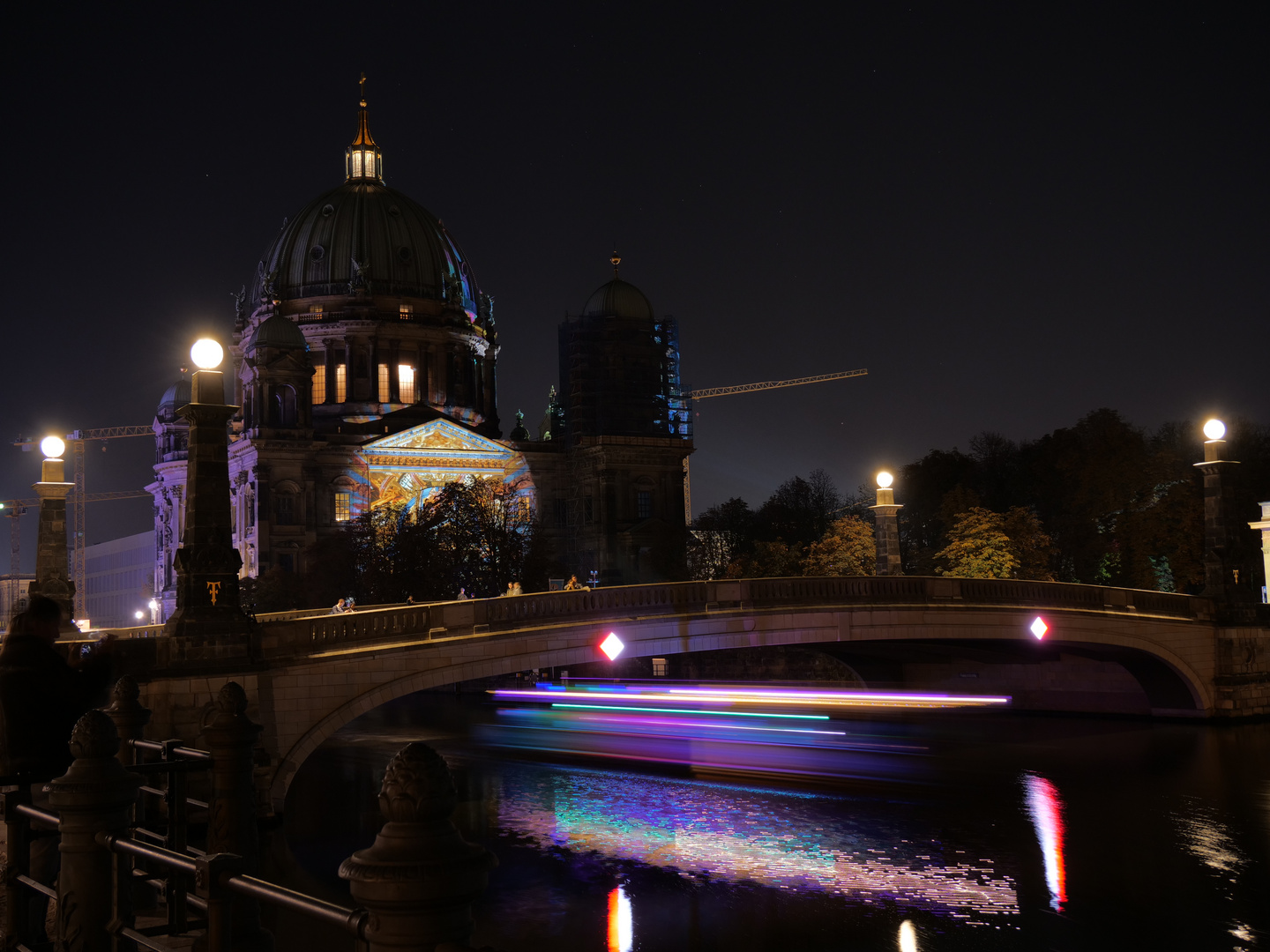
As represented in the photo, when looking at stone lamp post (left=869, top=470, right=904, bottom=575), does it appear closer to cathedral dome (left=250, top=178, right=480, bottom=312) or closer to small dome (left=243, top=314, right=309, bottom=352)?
small dome (left=243, top=314, right=309, bottom=352)

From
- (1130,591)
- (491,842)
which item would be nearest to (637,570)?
(1130,591)

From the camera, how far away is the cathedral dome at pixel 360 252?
10556 centimetres

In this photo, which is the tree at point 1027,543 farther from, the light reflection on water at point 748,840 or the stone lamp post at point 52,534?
the stone lamp post at point 52,534

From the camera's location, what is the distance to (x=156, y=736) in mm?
23812

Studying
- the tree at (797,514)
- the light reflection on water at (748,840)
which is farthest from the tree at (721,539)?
the light reflection on water at (748,840)

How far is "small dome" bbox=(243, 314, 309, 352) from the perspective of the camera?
94.4 m

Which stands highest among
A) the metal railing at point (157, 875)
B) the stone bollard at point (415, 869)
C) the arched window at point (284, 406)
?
the arched window at point (284, 406)

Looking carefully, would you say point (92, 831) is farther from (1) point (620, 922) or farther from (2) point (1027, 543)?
(2) point (1027, 543)

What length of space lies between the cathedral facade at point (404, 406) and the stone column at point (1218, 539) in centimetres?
5299

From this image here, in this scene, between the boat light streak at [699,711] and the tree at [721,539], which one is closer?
the boat light streak at [699,711]

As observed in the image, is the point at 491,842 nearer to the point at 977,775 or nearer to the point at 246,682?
the point at 246,682

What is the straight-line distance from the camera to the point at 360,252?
105688 millimetres

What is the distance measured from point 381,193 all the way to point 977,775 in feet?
290

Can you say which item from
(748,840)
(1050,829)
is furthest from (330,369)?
(1050,829)
